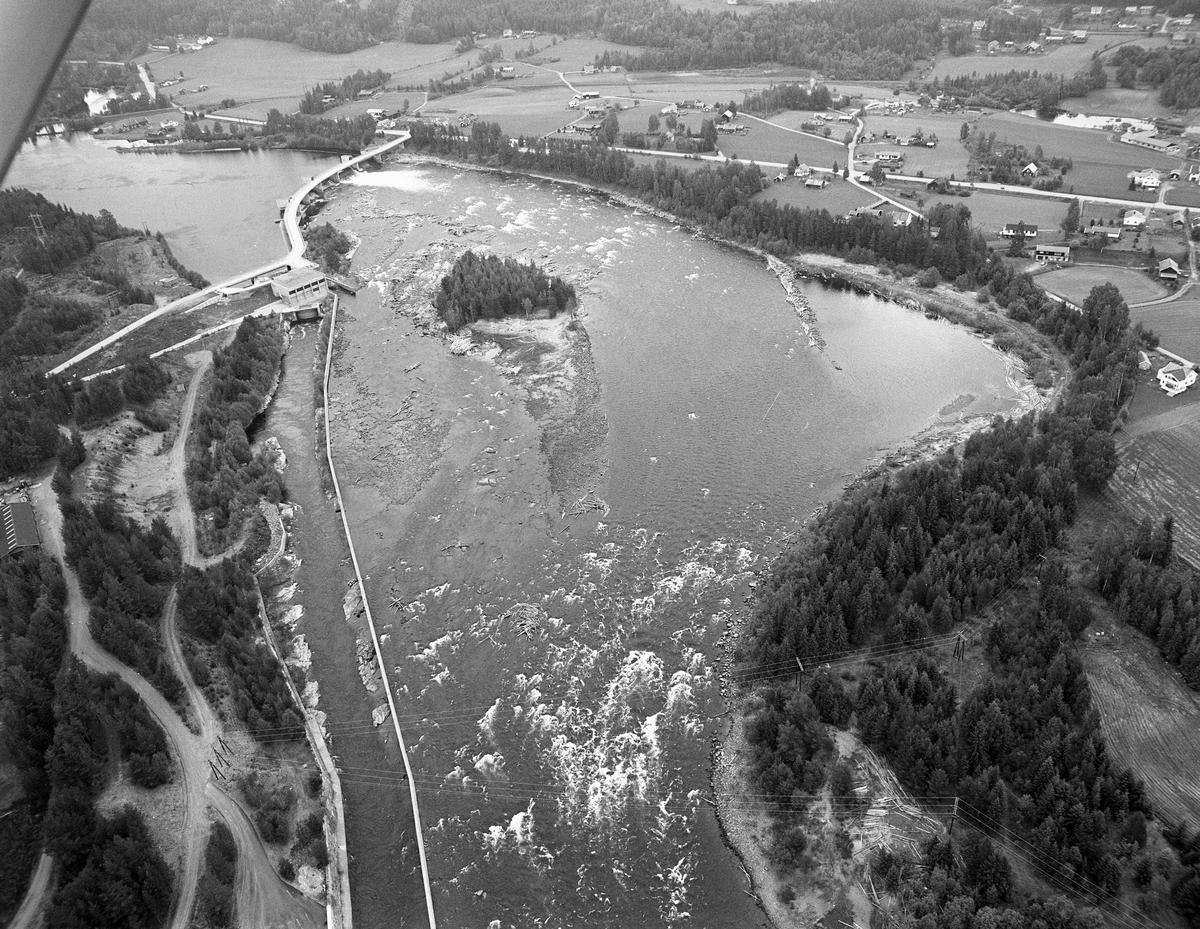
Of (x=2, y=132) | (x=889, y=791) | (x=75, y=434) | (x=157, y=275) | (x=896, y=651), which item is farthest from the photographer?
(x=157, y=275)

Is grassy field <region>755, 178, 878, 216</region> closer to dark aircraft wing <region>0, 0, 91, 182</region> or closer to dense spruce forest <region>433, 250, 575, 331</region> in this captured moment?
dense spruce forest <region>433, 250, 575, 331</region>

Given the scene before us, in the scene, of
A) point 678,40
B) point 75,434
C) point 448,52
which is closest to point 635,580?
point 75,434

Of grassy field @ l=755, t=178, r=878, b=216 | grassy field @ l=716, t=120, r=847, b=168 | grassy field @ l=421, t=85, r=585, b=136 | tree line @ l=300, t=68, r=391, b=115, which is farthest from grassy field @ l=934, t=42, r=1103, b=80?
tree line @ l=300, t=68, r=391, b=115

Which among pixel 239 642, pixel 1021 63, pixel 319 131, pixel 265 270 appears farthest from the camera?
pixel 1021 63

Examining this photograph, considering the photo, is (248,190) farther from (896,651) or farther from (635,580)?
(896,651)

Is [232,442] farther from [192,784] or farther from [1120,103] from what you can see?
[1120,103]

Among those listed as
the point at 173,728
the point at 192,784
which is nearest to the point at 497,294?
the point at 173,728
